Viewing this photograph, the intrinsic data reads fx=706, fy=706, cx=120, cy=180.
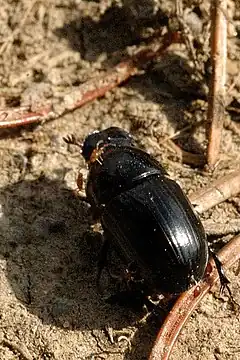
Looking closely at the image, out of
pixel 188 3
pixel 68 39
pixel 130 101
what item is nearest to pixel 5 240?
pixel 130 101

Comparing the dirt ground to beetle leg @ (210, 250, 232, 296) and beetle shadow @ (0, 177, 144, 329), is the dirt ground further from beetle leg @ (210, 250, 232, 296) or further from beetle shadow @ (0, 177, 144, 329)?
beetle leg @ (210, 250, 232, 296)

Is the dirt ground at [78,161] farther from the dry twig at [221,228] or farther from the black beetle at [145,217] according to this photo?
the black beetle at [145,217]

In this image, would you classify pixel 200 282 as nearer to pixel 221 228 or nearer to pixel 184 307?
pixel 184 307

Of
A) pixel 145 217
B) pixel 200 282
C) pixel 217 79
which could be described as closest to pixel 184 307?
pixel 200 282

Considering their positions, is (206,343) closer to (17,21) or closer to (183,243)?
(183,243)

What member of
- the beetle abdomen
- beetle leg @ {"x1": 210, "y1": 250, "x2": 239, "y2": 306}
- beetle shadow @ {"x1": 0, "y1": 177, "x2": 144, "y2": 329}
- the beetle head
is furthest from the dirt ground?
the beetle abdomen

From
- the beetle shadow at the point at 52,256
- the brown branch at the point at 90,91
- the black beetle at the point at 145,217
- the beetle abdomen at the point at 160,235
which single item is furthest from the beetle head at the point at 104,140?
the beetle abdomen at the point at 160,235
